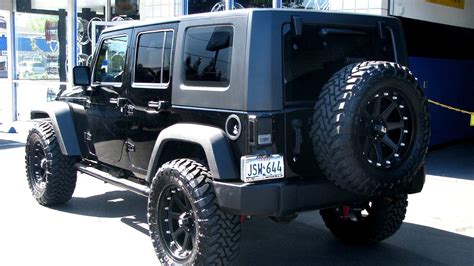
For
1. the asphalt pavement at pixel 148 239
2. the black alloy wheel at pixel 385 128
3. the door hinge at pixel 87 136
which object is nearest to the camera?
the black alloy wheel at pixel 385 128

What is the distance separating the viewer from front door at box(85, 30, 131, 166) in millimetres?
5145

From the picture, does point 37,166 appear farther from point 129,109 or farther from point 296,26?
point 296,26

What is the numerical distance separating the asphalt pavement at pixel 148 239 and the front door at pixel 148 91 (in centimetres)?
82

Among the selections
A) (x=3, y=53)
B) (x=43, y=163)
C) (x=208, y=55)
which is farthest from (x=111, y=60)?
(x=3, y=53)

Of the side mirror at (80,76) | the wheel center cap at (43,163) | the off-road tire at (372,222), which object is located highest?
the side mirror at (80,76)

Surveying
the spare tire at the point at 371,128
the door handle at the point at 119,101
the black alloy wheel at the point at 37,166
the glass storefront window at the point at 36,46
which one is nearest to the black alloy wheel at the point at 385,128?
the spare tire at the point at 371,128

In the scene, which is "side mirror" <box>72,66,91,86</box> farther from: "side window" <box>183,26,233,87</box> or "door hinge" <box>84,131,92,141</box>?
"side window" <box>183,26,233,87</box>

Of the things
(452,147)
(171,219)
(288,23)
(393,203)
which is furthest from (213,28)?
(452,147)

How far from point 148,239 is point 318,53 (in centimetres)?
242

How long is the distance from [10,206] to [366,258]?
408 cm

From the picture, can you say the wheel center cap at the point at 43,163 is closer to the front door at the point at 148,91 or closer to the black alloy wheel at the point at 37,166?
the black alloy wheel at the point at 37,166

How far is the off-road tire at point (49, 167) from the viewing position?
602 centimetres

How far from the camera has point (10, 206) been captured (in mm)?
6414

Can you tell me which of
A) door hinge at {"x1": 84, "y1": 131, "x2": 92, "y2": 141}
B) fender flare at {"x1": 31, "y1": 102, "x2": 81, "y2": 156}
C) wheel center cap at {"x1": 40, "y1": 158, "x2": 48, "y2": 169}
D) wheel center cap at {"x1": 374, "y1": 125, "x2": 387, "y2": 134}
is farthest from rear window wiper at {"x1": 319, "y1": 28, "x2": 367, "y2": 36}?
wheel center cap at {"x1": 40, "y1": 158, "x2": 48, "y2": 169}
